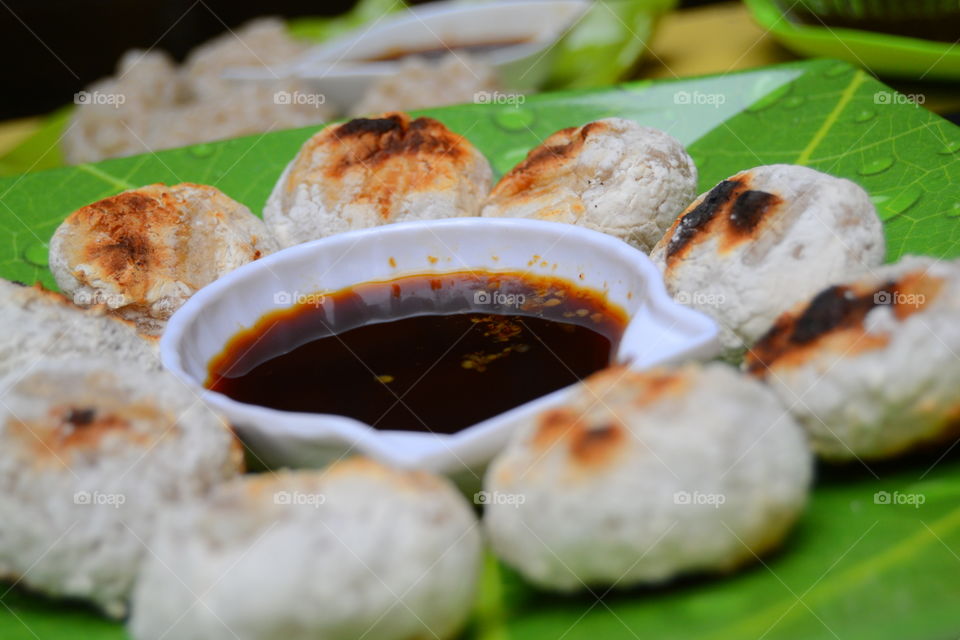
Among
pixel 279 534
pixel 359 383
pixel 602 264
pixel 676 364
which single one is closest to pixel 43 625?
pixel 279 534

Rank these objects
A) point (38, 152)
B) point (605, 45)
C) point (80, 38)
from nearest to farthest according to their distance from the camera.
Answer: point (605, 45) < point (38, 152) < point (80, 38)

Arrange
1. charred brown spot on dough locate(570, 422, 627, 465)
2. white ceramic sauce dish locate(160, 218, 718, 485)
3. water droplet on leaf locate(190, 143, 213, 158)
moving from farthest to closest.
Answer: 1. water droplet on leaf locate(190, 143, 213, 158)
2. white ceramic sauce dish locate(160, 218, 718, 485)
3. charred brown spot on dough locate(570, 422, 627, 465)

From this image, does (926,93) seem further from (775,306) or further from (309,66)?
(309,66)

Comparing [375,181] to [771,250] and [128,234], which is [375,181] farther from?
[771,250]

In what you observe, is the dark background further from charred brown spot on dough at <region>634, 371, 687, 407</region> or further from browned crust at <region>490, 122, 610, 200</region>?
charred brown spot on dough at <region>634, 371, 687, 407</region>

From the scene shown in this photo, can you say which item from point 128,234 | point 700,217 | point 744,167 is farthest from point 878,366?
point 128,234

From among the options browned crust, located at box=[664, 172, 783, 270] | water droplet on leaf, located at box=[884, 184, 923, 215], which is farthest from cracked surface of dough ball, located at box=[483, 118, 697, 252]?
water droplet on leaf, located at box=[884, 184, 923, 215]

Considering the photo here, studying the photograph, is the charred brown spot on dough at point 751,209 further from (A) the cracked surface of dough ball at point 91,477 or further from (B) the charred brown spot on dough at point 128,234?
(B) the charred brown spot on dough at point 128,234
